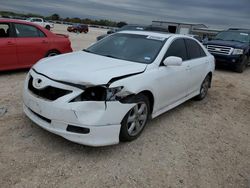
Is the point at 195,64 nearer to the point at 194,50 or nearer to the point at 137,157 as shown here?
the point at 194,50

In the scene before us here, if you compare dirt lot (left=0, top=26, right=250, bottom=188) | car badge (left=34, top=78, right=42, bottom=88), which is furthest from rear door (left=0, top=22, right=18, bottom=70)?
car badge (left=34, top=78, right=42, bottom=88)

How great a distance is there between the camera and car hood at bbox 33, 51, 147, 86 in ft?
10.5

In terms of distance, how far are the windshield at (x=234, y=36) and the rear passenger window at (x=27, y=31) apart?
28.6ft

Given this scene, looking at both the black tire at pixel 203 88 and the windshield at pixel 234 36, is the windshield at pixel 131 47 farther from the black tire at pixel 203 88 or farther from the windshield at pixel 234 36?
the windshield at pixel 234 36

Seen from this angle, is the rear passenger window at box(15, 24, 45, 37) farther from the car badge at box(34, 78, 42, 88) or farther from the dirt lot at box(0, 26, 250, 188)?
the car badge at box(34, 78, 42, 88)

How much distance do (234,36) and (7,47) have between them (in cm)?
1015

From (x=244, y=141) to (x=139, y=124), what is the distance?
189cm

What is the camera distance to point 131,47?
4.50 meters

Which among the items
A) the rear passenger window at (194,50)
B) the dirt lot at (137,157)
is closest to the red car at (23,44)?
the dirt lot at (137,157)

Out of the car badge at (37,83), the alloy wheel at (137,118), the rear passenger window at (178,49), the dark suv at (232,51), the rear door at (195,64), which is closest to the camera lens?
the car badge at (37,83)

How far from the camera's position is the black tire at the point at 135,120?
347cm

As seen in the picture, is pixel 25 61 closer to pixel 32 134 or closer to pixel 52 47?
pixel 52 47

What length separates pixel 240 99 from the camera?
684 cm

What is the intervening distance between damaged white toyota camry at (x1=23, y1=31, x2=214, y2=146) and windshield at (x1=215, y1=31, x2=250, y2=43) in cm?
834
